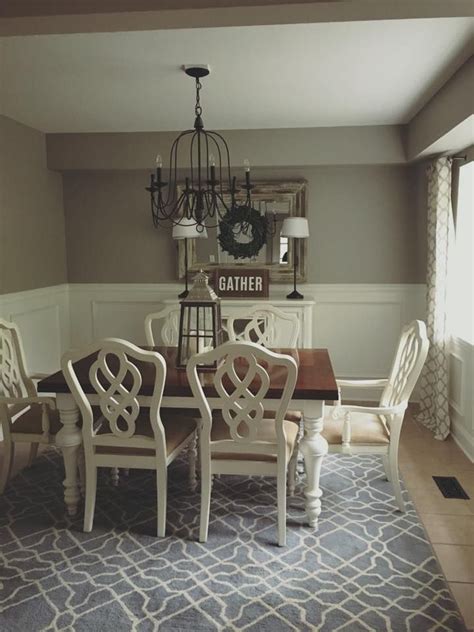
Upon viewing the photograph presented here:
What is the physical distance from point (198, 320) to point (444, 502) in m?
1.68

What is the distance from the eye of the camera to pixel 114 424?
8.70ft

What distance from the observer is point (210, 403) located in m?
2.67

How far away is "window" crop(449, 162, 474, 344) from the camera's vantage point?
4.00 m

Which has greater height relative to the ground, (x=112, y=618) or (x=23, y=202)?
(x=23, y=202)

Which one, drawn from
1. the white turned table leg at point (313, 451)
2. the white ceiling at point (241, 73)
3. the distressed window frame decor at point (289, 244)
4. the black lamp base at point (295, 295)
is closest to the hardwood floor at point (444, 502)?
the white turned table leg at point (313, 451)

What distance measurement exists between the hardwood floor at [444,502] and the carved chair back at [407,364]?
607 mm

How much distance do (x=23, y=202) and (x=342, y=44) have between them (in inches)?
113

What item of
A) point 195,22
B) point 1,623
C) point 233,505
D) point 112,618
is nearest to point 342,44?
point 195,22

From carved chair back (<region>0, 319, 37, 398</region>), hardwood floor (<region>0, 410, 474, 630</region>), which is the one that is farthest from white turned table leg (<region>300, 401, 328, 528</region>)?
carved chair back (<region>0, 319, 37, 398</region>)

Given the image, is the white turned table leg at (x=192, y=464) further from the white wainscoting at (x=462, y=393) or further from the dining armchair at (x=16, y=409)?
the white wainscoting at (x=462, y=393)

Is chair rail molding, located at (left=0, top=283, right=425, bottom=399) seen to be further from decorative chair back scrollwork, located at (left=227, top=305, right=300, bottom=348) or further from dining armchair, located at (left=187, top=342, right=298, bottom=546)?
dining armchair, located at (left=187, top=342, right=298, bottom=546)

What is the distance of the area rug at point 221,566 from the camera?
2129 mm

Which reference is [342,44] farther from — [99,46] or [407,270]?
[407,270]

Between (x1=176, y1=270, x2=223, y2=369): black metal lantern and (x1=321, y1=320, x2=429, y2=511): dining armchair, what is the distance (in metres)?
0.75
